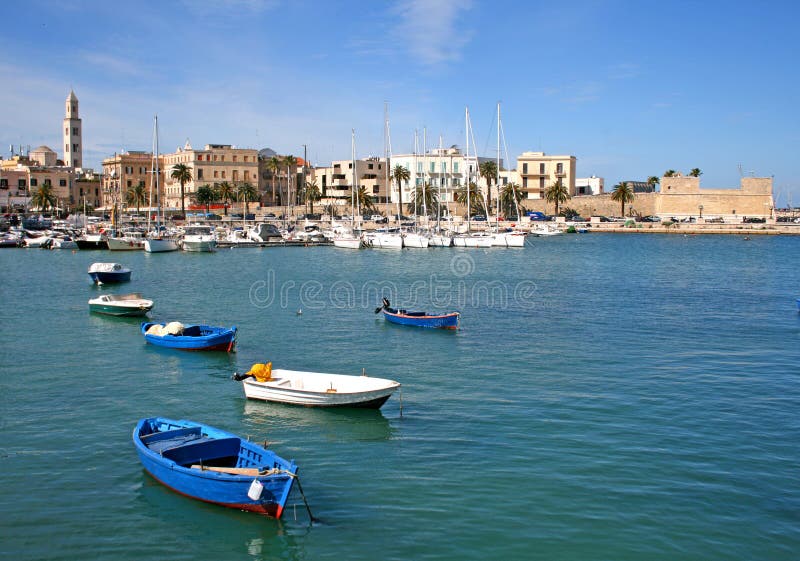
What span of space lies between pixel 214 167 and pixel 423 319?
380 feet

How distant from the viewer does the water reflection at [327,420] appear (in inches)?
812

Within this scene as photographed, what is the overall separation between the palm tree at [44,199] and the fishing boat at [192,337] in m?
114

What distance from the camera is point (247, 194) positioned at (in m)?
134

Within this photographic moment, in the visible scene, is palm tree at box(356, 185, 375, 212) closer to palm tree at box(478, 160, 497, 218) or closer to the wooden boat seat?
palm tree at box(478, 160, 497, 218)

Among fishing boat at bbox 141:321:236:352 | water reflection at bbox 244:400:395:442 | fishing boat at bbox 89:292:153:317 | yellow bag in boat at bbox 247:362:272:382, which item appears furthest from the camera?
fishing boat at bbox 89:292:153:317

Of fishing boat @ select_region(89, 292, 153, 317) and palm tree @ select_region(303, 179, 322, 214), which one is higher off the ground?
palm tree @ select_region(303, 179, 322, 214)

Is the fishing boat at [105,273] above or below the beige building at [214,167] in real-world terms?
below

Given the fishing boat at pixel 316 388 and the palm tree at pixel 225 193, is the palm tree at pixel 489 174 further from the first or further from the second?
the fishing boat at pixel 316 388

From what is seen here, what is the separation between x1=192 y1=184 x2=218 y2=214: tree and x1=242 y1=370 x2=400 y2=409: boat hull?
11513 centimetres

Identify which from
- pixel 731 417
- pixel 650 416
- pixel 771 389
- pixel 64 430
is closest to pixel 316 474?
pixel 64 430

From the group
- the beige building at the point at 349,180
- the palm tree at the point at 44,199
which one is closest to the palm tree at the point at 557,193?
the beige building at the point at 349,180

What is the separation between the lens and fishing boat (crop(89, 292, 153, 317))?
40.2m

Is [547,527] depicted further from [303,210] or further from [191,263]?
[303,210]

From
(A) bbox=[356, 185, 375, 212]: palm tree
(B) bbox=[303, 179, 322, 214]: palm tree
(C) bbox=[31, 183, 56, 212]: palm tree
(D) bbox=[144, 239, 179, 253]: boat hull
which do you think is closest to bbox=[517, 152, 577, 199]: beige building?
(A) bbox=[356, 185, 375, 212]: palm tree
